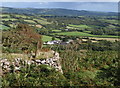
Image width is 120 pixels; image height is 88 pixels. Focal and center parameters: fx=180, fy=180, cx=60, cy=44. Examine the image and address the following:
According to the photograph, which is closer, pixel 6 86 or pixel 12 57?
pixel 6 86

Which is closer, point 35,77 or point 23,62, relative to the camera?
point 35,77

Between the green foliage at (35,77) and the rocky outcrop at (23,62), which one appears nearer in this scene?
the green foliage at (35,77)

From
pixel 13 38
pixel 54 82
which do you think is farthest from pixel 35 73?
pixel 13 38

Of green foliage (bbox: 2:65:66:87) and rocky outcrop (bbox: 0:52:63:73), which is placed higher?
rocky outcrop (bbox: 0:52:63:73)

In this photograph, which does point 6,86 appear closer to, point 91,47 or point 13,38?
point 13,38

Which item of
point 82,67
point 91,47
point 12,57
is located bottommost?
point 91,47

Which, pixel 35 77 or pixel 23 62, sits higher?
pixel 23 62

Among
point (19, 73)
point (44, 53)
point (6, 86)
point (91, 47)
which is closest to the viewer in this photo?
point (6, 86)

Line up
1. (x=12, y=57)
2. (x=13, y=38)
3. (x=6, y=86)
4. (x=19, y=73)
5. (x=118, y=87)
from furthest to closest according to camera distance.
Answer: (x=13, y=38) → (x=12, y=57) → (x=19, y=73) → (x=118, y=87) → (x=6, y=86)

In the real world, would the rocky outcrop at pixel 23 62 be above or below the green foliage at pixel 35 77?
above

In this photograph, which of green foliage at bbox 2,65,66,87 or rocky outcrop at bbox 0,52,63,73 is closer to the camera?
green foliage at bbox 2,65,66,87

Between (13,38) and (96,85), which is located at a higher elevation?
(13,38)
